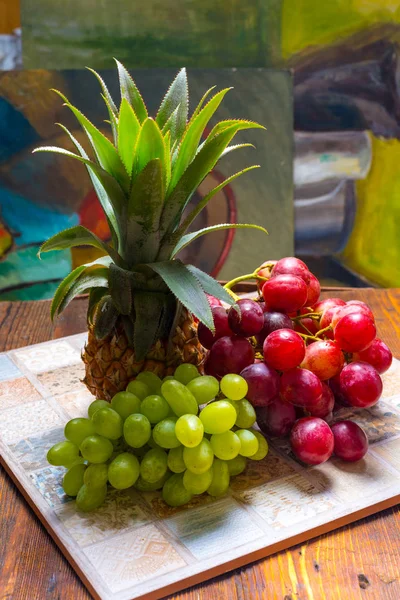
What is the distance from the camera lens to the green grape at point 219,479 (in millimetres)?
939

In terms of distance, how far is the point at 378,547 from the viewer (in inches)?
33.9

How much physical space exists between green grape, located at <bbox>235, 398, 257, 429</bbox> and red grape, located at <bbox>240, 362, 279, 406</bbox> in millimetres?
42

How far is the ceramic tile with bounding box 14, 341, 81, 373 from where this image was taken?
1.34m

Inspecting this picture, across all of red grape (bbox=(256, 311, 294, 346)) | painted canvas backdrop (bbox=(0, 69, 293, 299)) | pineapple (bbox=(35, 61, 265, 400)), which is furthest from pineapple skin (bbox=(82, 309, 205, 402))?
painted canvas backdrop (bbox=(0, 69, 293, 299))

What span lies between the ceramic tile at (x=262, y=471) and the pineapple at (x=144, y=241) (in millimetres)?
186

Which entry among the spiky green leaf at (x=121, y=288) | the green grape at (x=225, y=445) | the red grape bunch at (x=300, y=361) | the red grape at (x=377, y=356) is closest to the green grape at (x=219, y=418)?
the green grape at (x=225, y=445)

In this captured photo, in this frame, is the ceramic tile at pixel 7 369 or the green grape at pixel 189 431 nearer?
the green grape at pixel 189 431

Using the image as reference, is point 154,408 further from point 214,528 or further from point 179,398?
point 214,528

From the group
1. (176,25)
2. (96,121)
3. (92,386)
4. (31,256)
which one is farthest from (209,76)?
(92,386)

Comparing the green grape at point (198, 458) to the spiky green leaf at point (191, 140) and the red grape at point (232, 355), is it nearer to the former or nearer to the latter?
the red grape at point (232, 355)

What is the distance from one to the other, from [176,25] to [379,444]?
2.08 m

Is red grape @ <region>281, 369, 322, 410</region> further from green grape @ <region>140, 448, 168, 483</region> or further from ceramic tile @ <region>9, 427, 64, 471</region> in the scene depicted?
ceramic tile @ <region>9, 427, 64, 471</region>

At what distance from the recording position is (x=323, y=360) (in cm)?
106

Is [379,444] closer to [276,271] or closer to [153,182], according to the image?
[276,271]
